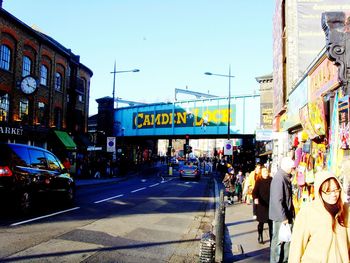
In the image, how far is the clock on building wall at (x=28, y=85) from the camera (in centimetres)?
2291

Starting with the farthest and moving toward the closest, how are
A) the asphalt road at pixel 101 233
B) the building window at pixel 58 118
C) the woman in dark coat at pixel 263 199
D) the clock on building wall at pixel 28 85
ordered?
the building window at pixel 58 118 → the clock on building wall at pixel 28 85 → the woman in dark coat at pixel 263 199 → the asphalt road at pixel 101 233

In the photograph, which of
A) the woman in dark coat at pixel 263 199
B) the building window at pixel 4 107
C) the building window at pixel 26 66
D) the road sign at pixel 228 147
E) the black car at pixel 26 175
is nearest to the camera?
the woman in dark coat at pixel 263 199

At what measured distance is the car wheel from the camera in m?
9.97

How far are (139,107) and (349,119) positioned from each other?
3627 cm

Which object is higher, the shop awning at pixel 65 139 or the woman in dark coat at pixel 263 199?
the shop awning at pixel 65 139

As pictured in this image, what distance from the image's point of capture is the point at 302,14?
1442cm

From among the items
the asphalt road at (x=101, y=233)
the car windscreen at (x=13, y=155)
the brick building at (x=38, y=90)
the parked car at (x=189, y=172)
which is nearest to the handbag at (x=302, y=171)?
the asphalt road at (x=101, y=233)

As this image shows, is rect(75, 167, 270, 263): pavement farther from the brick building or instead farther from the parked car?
the parked car

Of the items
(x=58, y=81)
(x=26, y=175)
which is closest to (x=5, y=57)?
(x=58, y=81)

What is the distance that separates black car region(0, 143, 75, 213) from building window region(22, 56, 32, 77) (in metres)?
14.1

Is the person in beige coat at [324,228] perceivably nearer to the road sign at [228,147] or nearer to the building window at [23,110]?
the building window at [23,110]

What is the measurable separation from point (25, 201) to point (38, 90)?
57.1 ft

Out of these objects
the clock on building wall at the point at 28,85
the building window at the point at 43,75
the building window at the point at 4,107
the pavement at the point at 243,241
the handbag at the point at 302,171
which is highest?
the building window at the point at 43,75

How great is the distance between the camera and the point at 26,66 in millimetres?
24562
